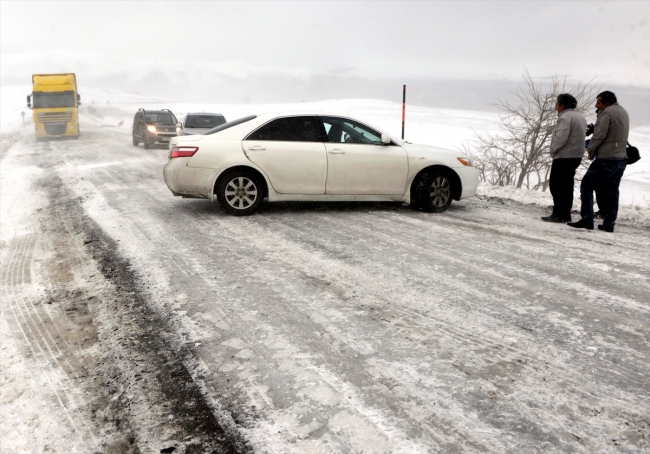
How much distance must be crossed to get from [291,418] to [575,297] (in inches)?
108

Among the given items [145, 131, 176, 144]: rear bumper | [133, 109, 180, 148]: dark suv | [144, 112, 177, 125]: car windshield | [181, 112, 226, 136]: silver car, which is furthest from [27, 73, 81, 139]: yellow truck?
[181, 112, 226, 136]: silver car

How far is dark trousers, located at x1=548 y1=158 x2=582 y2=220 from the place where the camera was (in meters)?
7.35

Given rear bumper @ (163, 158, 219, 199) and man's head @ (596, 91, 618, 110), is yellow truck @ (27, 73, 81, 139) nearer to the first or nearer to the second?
rear bumper @ (163, 158, 219, 199)

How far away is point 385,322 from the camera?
3.61 m

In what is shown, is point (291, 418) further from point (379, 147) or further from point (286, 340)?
point (379, 147)

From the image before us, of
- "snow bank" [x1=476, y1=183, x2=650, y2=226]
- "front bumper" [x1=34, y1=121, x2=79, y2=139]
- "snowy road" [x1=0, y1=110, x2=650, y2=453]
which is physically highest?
"front bumper" [x1=34, y1=121, x2=79, y2=139]

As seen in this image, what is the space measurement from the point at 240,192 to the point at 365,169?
185cm

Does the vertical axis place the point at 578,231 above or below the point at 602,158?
below

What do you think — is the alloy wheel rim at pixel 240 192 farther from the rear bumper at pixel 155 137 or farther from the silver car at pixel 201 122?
the rear bumper at pixel 155 137

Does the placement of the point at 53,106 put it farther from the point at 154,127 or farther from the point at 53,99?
the point at 154,127

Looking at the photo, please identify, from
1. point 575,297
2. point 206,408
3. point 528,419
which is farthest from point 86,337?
point 575,297

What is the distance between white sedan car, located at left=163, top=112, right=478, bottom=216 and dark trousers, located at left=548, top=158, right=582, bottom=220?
1343mm

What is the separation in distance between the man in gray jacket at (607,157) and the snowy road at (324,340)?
57cm

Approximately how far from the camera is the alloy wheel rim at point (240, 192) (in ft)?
23.8
